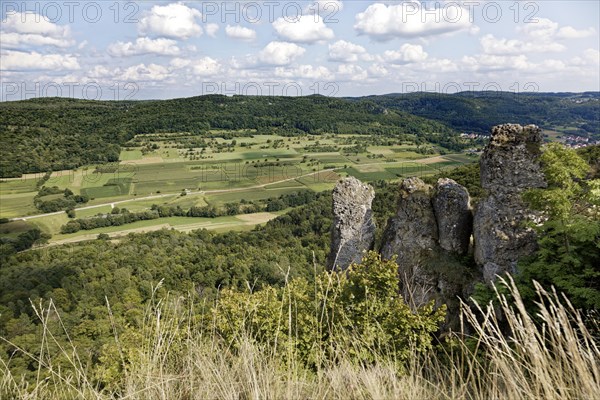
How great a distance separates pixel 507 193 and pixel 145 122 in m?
155

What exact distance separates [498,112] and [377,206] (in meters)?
148

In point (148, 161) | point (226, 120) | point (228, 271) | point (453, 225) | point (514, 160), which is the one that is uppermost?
point (226, 120)

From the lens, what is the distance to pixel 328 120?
165375 millimetres

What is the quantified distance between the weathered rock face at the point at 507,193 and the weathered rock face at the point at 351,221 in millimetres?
4682

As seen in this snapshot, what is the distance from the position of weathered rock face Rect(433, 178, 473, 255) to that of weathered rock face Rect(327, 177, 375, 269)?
10.1 feet

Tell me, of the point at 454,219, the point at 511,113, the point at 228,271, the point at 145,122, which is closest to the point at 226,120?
the point at 145,122

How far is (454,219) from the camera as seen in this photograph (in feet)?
42.0

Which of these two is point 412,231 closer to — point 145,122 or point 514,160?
point 514,160

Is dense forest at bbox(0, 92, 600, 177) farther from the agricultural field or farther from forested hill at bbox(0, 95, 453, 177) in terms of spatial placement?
the agricultural field

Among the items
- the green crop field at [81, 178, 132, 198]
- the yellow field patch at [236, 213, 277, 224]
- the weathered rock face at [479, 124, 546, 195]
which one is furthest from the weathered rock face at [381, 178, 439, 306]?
the green crop field at [81, 178, 132, 198]

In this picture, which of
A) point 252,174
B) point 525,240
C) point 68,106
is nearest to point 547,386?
point 525,240

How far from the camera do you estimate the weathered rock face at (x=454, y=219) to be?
42.0 feet

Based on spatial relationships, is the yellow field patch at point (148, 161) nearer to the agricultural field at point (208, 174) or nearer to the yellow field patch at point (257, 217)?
the agricultural field at point (208, 174)

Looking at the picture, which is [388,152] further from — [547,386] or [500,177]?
[547,386]
